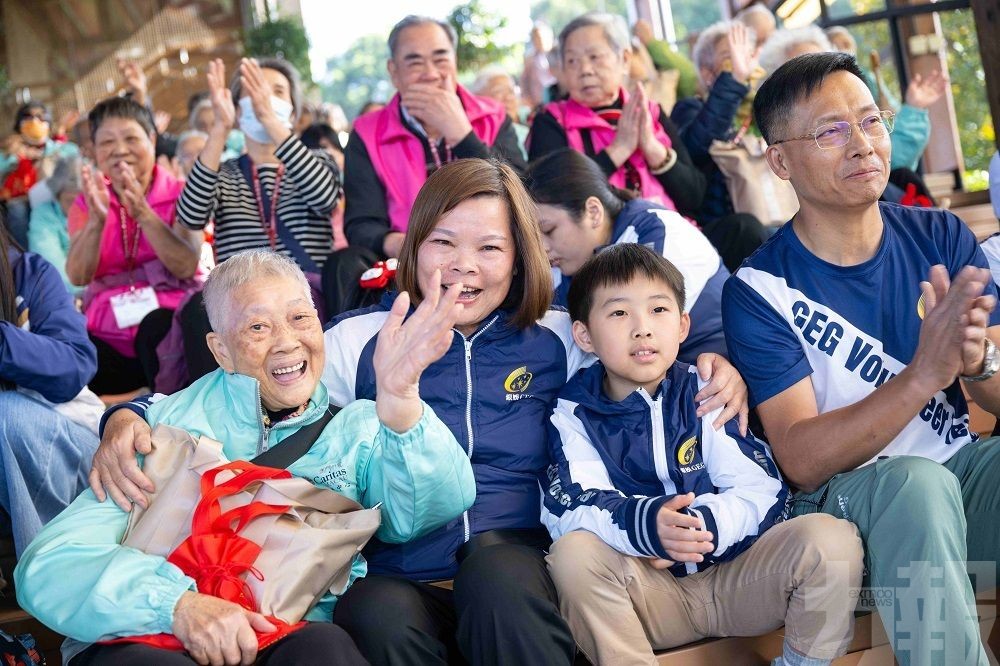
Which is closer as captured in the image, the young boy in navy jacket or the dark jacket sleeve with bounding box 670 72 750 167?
the young boy in navy jacket

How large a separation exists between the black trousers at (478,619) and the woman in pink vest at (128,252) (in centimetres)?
179

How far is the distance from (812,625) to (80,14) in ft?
41.1

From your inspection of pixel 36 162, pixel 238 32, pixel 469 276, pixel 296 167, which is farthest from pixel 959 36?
pixel 238 32

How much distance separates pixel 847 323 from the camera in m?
2.32

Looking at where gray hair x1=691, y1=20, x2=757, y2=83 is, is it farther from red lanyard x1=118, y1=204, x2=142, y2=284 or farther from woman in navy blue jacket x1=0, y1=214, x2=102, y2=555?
woman in navy blue jacket x1=0, y1=214, x2=102, y2=555

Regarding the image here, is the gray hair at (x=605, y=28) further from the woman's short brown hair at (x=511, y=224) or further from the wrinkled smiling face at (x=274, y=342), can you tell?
the wrinkled smiling face at (x=274, y=342)

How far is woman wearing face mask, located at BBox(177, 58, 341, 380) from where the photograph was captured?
11.9 feet

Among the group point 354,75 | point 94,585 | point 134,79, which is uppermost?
point 354,75

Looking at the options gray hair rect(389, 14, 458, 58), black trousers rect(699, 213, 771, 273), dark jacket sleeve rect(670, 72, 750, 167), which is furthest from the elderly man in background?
gray hair rect(389, 14, 458, 58)

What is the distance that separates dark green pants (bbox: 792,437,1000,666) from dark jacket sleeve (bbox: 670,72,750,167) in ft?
7.08

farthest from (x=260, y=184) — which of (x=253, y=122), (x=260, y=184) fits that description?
Result: (x=253, y=122)

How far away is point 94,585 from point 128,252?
214 centimetres

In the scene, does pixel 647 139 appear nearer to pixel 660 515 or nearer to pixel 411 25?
pixel 411 25

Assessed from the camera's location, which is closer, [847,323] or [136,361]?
[847,323]
